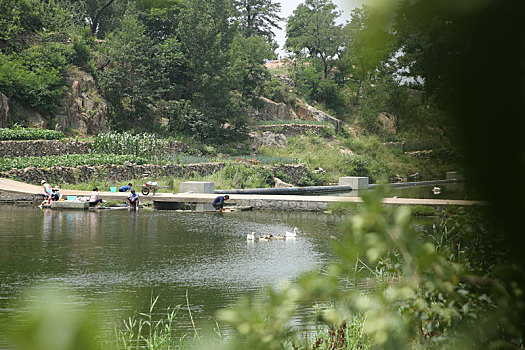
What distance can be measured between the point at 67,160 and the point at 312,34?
Answer: 29.1 m

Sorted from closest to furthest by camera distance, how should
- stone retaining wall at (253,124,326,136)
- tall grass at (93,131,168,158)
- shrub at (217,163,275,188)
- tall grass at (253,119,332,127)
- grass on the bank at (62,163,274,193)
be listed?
grass on the bank at (62,163,274,193)
shrub at (217,163,275,188)
tall grass at (93,131,168,158)
stone retaining wall at (253,124,326,136)
tall grass at (253,119,332,127)

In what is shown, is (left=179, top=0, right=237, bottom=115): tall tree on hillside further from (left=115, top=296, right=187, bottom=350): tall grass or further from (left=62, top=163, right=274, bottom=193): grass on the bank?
(left=115, top=296, right=187, bottom=350): tall grass

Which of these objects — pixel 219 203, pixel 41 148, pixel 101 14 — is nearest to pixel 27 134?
pixel 41 148

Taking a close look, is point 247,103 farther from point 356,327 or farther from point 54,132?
point 356,327

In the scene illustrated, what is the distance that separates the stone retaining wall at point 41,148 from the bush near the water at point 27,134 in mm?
541

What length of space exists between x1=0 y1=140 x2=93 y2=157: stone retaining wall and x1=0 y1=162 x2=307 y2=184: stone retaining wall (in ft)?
8.34

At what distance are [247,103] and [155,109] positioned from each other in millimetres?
7076

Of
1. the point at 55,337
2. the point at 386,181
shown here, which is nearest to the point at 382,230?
the point at 386,181

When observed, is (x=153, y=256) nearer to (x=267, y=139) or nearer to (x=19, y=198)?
(x=19, y=198)

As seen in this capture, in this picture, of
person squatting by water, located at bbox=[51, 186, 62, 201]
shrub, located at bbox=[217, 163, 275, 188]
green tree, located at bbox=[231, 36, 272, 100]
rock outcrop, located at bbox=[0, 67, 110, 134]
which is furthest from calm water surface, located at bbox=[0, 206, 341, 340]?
green tree, located at bbox=[231, 36, 272, 100]

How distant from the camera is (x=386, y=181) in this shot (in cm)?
80

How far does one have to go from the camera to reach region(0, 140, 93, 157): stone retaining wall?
22.5 meters

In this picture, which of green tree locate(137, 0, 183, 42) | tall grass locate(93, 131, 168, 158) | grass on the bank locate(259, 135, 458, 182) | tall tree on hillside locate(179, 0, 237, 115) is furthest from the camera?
green tree locate(137, 0, 183, 42)

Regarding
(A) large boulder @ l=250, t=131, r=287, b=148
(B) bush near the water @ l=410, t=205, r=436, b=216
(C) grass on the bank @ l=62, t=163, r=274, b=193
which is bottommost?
(B) bush near the water @ l=410, t=205, r=436, b=216
